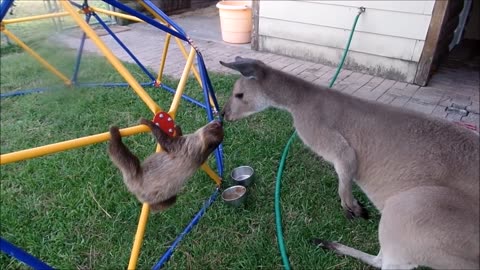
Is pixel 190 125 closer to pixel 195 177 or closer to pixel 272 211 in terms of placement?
pixel 195 177

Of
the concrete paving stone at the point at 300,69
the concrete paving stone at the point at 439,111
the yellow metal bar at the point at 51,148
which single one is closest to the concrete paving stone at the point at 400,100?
the concrete paving stone at the point at 439,111

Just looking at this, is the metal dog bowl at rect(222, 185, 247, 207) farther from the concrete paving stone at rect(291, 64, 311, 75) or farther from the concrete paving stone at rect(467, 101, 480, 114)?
the concrete paving stone at rect(467, 101, 480, 114)

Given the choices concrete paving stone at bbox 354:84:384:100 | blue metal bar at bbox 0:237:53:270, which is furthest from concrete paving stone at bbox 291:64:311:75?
blue metal bar at bbox 0:237:53:270

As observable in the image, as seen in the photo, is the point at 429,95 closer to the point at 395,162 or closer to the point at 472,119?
the point at 472,119

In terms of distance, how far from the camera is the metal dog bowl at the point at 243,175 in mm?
3371

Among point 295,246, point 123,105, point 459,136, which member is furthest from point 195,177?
point 459,136

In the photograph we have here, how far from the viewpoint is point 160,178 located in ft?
6.96

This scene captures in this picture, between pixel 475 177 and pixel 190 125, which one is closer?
pixel 475 177

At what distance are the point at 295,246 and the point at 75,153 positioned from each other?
2499 mm

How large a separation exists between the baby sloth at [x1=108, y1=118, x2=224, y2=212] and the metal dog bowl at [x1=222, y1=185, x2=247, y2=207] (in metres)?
1.00

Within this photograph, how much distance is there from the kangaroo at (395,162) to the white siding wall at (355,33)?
138 inches

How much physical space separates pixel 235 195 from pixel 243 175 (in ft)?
→ 1.07

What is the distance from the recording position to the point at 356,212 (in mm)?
2889

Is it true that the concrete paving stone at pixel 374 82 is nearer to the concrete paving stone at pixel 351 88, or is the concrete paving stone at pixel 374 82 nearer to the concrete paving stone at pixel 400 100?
the concrete paving stone at pixel 351 88
